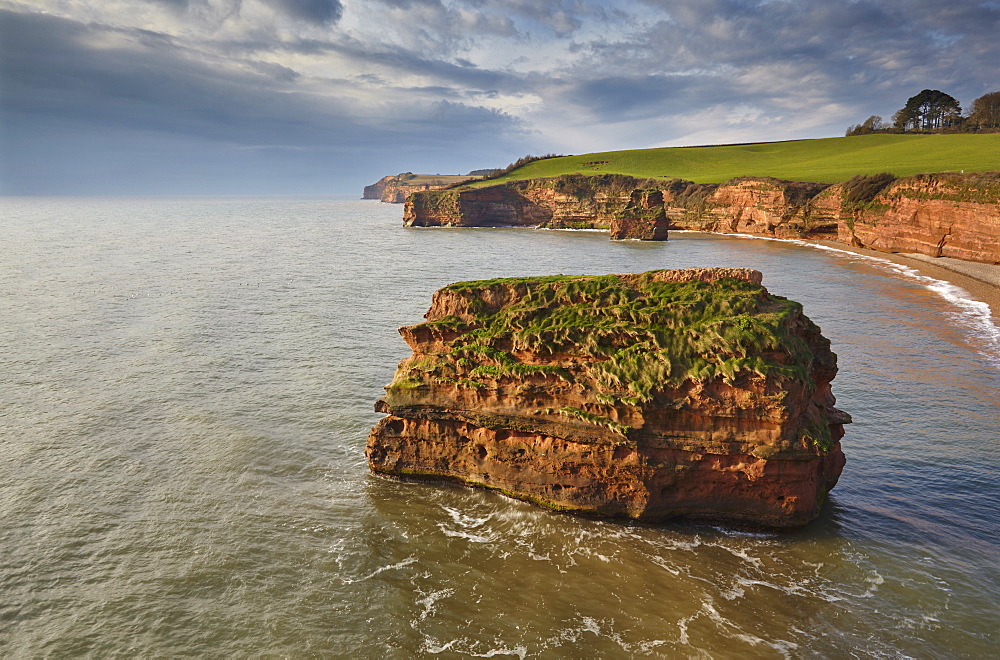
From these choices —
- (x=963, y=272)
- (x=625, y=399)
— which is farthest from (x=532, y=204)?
(x=625, y=399)

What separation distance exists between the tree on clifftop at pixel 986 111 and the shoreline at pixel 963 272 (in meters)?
97.9

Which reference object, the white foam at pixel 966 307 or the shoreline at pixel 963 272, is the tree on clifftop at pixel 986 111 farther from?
the white foam at pixel 966 307

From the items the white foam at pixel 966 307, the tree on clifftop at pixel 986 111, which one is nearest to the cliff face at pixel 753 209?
the white foam at pixel 966 307

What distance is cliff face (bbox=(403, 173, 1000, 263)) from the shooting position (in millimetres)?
60812

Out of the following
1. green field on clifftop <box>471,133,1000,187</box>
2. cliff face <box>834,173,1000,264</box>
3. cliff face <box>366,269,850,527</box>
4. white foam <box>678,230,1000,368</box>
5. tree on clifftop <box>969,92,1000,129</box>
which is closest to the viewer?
cliff face <box>366,269,850,527</box>

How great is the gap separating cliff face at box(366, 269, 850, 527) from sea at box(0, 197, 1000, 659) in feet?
3.29

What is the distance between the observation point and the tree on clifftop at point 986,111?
130 m

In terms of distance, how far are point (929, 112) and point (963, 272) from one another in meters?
129

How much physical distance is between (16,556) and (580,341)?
16.5 meters

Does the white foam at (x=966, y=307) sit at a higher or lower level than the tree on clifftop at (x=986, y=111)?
lower

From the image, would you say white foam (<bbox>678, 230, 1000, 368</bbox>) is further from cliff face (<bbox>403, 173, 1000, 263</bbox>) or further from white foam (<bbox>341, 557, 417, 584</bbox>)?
white foam (<bbox>341, 557, 417, 584</bbox>)

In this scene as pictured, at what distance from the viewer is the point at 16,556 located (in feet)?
46.8

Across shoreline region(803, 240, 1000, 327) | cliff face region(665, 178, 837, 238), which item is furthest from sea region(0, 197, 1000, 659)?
cliff face region(665, 178, 837, 238)

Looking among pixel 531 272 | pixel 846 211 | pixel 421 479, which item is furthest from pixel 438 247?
pixel 421 479
